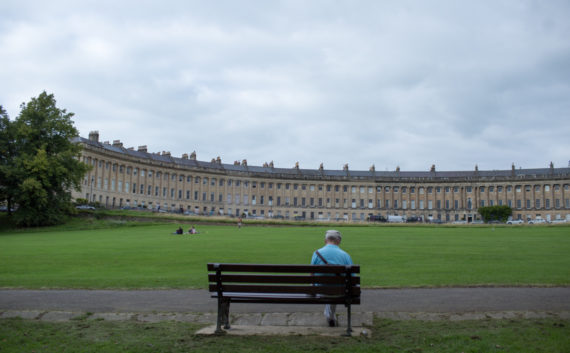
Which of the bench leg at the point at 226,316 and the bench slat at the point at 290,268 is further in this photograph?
the bench leg at the point at 226,316

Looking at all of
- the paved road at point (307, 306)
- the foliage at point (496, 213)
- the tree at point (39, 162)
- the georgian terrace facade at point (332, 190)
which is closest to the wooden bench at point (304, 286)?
the paved road at point (307, 306)

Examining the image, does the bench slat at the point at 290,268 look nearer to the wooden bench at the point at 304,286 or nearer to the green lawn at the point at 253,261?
the wooden bench at the point at 304,286

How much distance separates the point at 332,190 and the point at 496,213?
40.3m

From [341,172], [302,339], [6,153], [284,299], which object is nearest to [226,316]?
[284,299]

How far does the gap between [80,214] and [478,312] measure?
6158 cm

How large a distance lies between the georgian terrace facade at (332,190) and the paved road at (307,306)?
97.0 metres

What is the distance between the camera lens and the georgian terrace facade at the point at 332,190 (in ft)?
372

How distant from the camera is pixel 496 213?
113m

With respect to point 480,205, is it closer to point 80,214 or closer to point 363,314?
point 80,214

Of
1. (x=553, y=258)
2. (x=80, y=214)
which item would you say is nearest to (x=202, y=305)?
(x=553, y=258)

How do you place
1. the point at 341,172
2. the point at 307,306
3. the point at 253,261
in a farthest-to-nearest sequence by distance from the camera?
the point at 341,172 < the point at 253,261 < the point at 307,306

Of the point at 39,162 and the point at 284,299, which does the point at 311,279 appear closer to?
the point at 284,299

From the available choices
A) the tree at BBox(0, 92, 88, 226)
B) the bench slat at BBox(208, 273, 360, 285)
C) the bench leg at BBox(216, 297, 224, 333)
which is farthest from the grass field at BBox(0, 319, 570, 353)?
the tree at BBox(0, 92, 88, 226)

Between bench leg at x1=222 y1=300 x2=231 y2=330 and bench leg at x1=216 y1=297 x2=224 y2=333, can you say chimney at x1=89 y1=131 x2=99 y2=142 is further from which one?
bench leg at x1=216 y1=297 x2=224 y2=333
